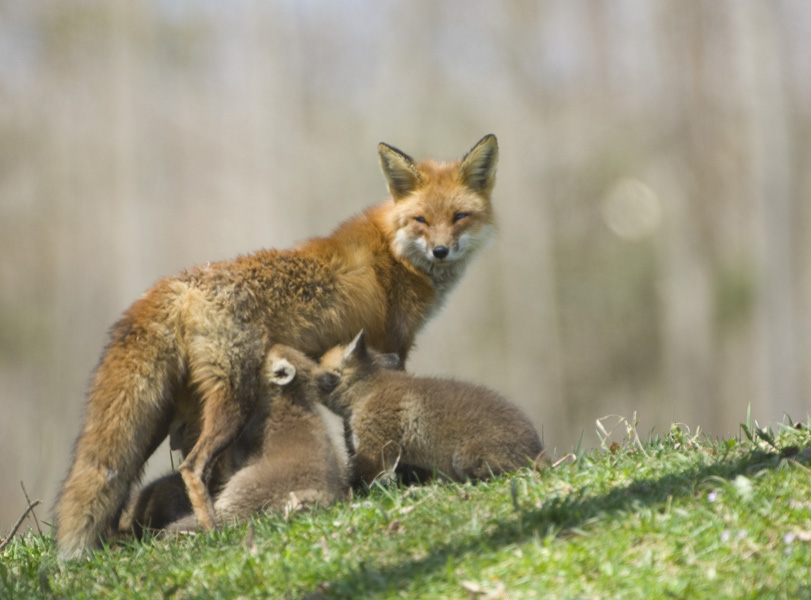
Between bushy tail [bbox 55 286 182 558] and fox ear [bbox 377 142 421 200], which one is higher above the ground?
fox ear [bbox 377 142 421 200]

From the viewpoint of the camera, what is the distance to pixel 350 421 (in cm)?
674

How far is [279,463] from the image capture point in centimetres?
609

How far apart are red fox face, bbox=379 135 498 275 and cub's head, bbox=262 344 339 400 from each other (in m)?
1.81

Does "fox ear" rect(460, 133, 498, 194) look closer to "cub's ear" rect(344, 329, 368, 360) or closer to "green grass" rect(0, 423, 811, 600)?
"cub's ear" rect(344, 329, 368, 360)

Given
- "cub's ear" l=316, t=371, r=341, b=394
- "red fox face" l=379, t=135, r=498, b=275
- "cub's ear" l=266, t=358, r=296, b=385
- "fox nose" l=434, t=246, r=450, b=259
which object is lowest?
"cub's ear" l=316, t=371, r=341, b=394

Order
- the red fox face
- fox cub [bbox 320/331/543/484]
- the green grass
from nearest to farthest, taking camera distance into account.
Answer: the green grass, fox cub [bbox 320/331/543/484], the red fox face

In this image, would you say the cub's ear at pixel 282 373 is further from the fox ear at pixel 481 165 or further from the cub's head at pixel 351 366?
the fox ear at pixel 481 165

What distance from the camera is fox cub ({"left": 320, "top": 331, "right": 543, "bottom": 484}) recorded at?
20.1ft

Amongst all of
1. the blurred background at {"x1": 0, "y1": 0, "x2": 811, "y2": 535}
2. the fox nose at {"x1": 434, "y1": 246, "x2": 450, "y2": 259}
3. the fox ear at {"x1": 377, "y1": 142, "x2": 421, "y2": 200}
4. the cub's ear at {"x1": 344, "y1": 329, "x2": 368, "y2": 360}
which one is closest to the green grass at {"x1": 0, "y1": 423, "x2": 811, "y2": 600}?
the cub's ear at {"x1": 344, "y1": 329, "x2": 368, "y2": 360}

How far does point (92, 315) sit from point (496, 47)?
19.3m

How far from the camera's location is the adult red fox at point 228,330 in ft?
19.6

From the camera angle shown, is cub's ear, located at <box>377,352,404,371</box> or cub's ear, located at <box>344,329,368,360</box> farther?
cub's ear, located at <box>377,352,404,371</box>

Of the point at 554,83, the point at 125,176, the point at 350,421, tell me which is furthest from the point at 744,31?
the point at 350,421

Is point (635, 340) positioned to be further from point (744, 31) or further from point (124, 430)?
point (124, 430)
